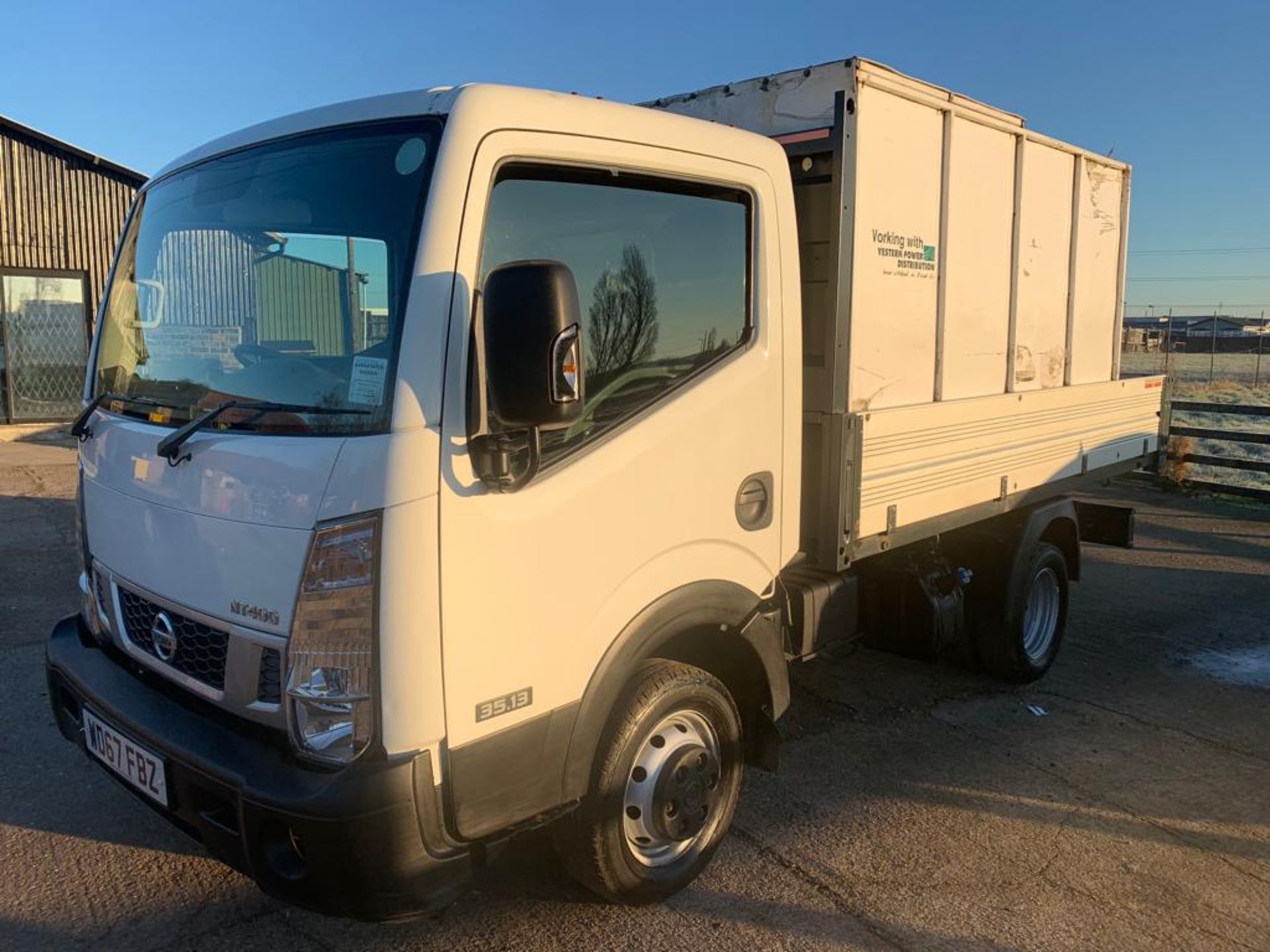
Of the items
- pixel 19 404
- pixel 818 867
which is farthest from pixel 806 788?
pixel 19 404

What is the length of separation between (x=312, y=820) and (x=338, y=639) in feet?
1.37

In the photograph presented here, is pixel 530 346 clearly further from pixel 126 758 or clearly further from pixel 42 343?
pixel 42 343

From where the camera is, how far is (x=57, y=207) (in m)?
14.7

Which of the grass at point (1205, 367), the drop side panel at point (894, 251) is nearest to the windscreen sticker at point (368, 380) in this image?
the drop side panel at point (894, 251)

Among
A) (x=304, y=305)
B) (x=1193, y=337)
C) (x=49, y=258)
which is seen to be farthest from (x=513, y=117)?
(x=1193, y=337)

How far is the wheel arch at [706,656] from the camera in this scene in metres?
2.73

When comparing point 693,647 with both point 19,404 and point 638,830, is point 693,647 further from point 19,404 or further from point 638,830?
point 19,404

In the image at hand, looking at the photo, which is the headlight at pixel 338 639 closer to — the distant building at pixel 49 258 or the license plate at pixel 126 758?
the license plate at pixel 126 758

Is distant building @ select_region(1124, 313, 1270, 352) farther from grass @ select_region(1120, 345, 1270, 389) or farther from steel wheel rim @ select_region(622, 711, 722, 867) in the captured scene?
steel wheel rim @ select_region(622, 711, 722, 867)

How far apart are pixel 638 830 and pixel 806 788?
1.29 m

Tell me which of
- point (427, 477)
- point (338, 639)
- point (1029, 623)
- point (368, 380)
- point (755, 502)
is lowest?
point (1029, 623)

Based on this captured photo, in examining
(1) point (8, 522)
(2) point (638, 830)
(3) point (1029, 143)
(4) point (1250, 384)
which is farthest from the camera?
(4) point (1250, 384)

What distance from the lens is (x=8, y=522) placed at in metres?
8.95

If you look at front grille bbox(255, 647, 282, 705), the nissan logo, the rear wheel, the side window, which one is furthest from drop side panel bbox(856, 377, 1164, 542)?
the nissan logo
